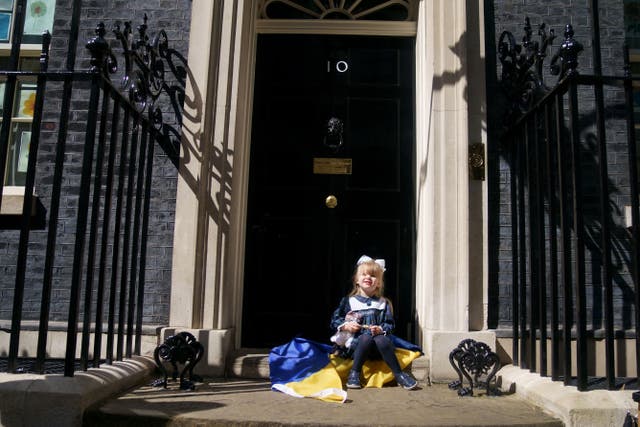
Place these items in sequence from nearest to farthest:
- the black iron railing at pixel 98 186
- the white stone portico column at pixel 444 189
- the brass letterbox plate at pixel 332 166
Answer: the black iron railing at pixel 98 186 < the white stone portico column at pixel 444 189 < the brass letterbox plate at pixel 332 166

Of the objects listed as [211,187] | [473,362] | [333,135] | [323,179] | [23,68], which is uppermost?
[23,68]

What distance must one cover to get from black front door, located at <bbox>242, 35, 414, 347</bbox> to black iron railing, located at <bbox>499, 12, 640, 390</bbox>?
957 millimetres

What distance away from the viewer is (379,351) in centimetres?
395

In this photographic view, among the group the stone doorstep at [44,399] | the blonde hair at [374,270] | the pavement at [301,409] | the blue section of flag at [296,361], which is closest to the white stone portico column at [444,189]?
the blonde hair at [374,270]

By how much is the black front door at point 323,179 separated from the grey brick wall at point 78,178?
27.3 inches

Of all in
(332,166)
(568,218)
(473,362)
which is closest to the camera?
(568,218)

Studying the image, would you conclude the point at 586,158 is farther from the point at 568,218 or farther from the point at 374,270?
the point at 374,270

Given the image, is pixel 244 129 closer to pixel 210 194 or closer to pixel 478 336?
pixel 210 194

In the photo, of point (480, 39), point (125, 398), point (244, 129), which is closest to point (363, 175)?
point (244, 129)

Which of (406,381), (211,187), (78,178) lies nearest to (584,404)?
(406,381)

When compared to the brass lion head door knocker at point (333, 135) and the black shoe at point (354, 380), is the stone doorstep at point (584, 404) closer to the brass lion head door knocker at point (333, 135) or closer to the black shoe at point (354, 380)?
the black shoe at point (354, 380)

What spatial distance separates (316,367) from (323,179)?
159cm

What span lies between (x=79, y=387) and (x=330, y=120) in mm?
2872

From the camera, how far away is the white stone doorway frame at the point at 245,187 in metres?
4.16
